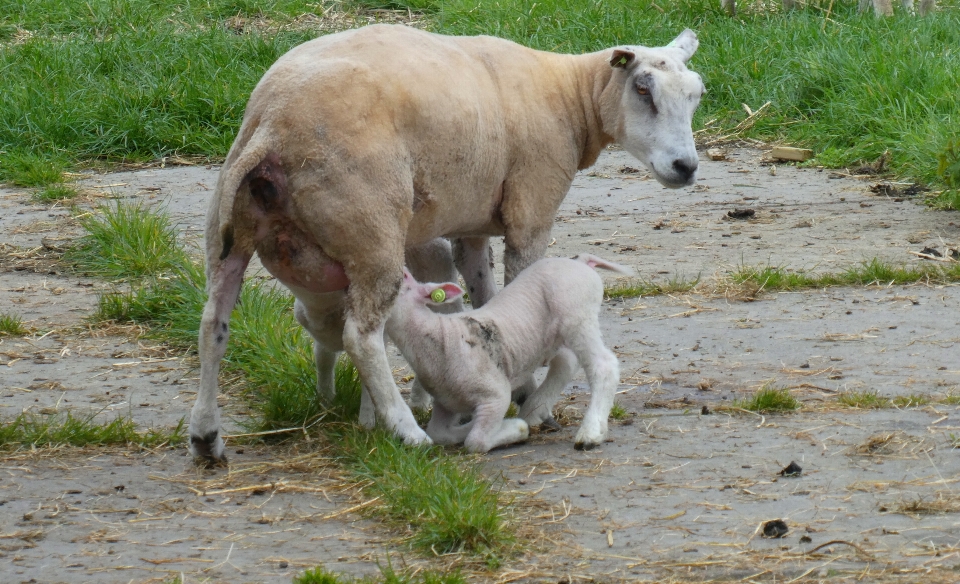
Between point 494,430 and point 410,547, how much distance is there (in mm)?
1049

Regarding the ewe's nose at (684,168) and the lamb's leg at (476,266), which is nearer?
the ewe's nose at (684,168)

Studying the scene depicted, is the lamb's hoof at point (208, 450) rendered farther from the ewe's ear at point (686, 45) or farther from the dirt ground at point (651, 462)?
the ewe's ear at point (686, 45)

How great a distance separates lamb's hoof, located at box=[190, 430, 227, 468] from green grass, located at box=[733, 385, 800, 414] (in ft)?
6.67

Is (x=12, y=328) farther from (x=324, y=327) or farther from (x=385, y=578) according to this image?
(x=385, y=578)

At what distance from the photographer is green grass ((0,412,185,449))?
15.1 feet

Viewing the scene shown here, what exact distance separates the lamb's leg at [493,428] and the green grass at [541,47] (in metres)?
4.89

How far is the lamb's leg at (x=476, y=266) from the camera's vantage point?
219 inches

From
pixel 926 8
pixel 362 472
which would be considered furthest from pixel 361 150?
pixel 926 8

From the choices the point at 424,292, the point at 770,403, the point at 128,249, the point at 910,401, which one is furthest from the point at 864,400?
the point at 128,249

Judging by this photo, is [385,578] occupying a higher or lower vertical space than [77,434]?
higher

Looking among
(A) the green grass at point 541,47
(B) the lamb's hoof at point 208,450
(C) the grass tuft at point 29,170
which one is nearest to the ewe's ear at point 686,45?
(B) the lamb's hoof at point 208,450

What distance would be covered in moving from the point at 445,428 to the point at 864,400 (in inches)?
66.3

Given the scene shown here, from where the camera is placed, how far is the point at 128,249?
23.2 ft

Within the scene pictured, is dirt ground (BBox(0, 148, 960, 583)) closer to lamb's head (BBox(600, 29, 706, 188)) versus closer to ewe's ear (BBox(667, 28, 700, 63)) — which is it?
lamb's head (BBox(600, 29, 706, 188))
